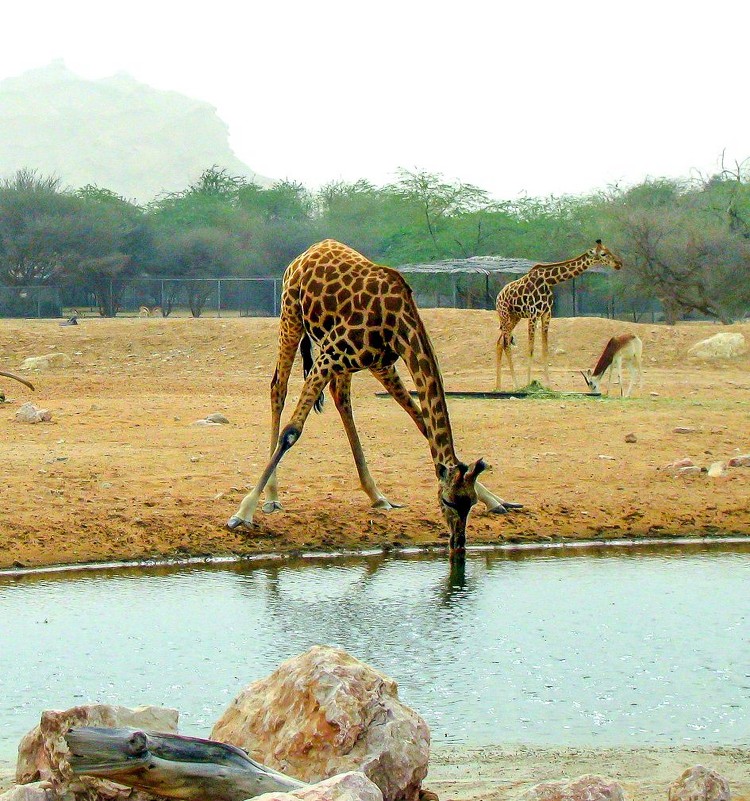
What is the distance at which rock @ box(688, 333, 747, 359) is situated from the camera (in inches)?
1000

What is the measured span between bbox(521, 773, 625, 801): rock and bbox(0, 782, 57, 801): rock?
138 centimetres

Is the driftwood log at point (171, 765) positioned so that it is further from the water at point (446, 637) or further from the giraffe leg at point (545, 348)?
the giraffe leg at point (545, 348)

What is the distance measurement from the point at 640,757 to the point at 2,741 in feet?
7.97

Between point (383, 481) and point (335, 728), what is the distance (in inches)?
262

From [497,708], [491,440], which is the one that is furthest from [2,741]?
[491,440]

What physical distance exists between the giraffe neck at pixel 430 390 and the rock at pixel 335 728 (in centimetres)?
439

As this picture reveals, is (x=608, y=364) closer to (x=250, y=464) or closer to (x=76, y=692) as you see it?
(x=250, y=464)

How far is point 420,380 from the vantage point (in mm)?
8812

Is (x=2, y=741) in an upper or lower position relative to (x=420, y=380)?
lower

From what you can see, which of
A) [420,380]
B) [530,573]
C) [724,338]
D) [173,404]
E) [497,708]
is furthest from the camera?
[724,338]

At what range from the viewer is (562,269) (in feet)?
67.7

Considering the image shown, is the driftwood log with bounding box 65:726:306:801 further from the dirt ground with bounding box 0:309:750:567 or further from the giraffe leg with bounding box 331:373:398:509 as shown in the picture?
the giraffe leg with bounding box 331:373:398:509

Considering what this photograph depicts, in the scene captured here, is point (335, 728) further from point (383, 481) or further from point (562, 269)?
point (562, 269)

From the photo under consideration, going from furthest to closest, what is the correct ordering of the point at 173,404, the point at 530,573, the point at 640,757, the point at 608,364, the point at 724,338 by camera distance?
the point at 724,338
the point at 608,364
the point at 173,404
the point at 530,573
the point at 640,757
